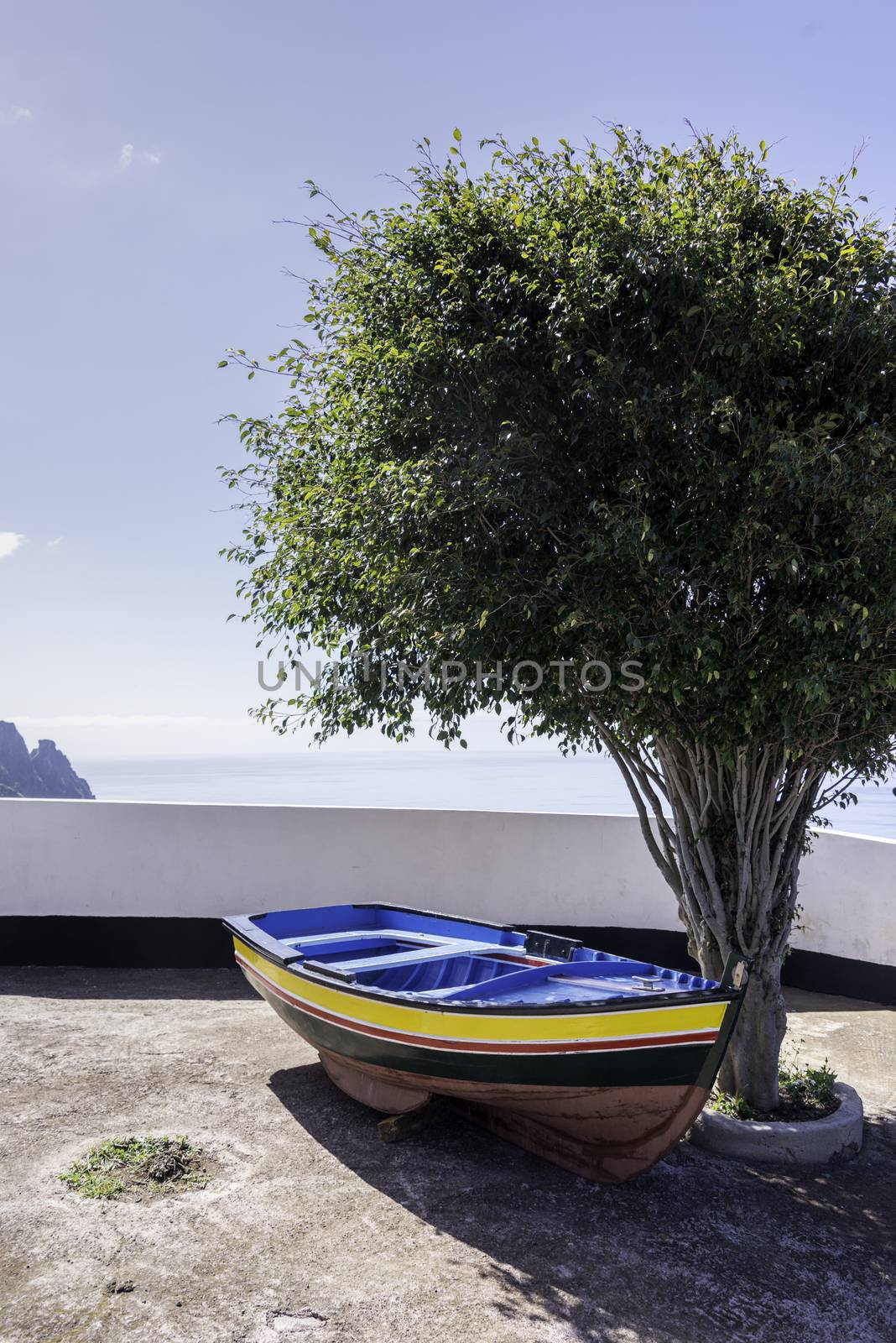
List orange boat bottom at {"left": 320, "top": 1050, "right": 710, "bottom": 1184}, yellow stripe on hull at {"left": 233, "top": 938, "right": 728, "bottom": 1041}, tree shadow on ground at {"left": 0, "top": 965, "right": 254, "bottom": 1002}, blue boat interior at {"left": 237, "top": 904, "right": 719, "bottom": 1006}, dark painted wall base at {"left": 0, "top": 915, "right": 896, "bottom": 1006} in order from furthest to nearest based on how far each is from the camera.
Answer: dark painted wall base at {"left": 0, "top": 915, "right": 896, "bottom": 1006} < tree shadow on ground at {"left": 0, "top": 965, "right": 254, "bottom": 1002} < blue boat interior at {"left": 237, "top": 904, "right": 719, "bottom": 1006} < orange boat bottom at {"left": 320, "top": 1050, "right": 710, "bottom": 1184} < yellow stripe on hull at {"left": 233, "top": 938, "right": 728, "bottom": 1041}

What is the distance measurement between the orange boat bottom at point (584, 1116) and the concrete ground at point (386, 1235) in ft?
0.39

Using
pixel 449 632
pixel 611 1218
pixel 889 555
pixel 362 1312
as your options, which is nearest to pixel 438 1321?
pixel 362 1312

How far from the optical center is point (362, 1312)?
3660 millimetres

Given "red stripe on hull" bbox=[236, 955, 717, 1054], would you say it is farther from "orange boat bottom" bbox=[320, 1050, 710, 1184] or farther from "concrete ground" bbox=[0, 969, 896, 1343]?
"concrete ground" bbox=[0, 969, 896, 1343]

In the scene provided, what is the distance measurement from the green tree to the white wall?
3.41m

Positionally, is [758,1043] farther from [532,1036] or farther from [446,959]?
[446,959]

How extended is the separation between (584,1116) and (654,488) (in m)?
3.28

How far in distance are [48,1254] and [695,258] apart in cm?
548

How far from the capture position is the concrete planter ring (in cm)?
529

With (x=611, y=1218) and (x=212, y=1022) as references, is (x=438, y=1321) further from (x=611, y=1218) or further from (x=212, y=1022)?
(x=212, y=1022)

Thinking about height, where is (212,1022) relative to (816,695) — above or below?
below

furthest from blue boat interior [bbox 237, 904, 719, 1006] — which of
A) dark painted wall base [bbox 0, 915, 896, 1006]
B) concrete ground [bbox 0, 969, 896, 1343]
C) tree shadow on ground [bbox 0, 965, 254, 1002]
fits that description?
dark painted wall base [bbox 0, 915, 896, 1006]

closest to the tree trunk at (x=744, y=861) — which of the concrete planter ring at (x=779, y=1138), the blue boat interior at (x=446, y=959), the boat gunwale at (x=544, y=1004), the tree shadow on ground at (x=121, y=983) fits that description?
the concrete planter ring at (x=779, y=1138)

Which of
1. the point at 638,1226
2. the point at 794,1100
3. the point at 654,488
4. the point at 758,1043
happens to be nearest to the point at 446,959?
the point at 758,1043
